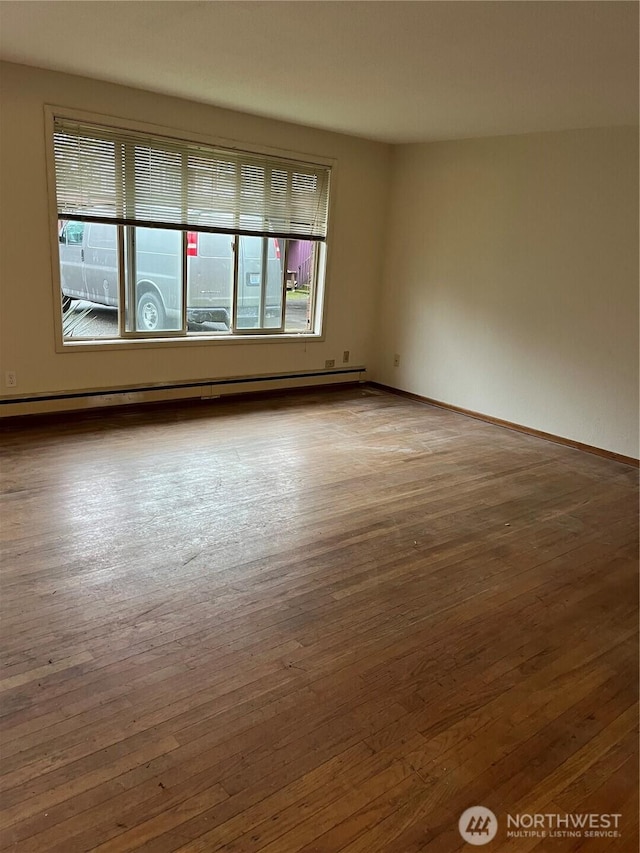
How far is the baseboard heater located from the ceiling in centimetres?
234

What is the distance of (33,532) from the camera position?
10.1 feet

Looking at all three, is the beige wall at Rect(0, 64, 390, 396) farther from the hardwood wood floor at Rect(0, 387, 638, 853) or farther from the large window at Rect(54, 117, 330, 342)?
the hardwood wood floor at Rect(0, 387, 638, 853)

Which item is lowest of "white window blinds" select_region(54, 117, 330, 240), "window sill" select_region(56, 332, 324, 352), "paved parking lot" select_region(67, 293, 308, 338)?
"window sill" select_region(56, 332, 324, 352)

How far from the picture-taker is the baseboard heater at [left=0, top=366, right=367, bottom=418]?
15.8ft

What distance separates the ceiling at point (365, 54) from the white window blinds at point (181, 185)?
0.45 meters

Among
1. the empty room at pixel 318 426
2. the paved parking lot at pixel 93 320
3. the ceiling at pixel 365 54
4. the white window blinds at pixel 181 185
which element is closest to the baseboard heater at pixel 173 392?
the empty room at pixel 318 426

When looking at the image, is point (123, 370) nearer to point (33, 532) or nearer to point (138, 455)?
point (138, 455)

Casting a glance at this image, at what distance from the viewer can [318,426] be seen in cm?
526

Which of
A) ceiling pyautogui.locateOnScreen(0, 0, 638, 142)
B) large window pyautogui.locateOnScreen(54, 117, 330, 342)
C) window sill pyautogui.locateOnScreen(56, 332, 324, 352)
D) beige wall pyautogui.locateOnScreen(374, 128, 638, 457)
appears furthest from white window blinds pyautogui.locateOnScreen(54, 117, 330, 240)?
beige wall pyautogui.locateOnScreen(374, 128, 638, 457)

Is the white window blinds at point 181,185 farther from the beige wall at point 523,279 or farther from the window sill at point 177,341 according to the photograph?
the beige wall at point 523,279

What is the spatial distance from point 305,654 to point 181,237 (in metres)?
4.04

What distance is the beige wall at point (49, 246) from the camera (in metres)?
4.30

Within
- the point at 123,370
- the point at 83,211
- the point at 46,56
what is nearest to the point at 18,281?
the point at 83,211

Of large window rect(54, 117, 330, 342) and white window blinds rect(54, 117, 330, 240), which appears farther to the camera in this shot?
large window rect(54, 117, 330, 342)
